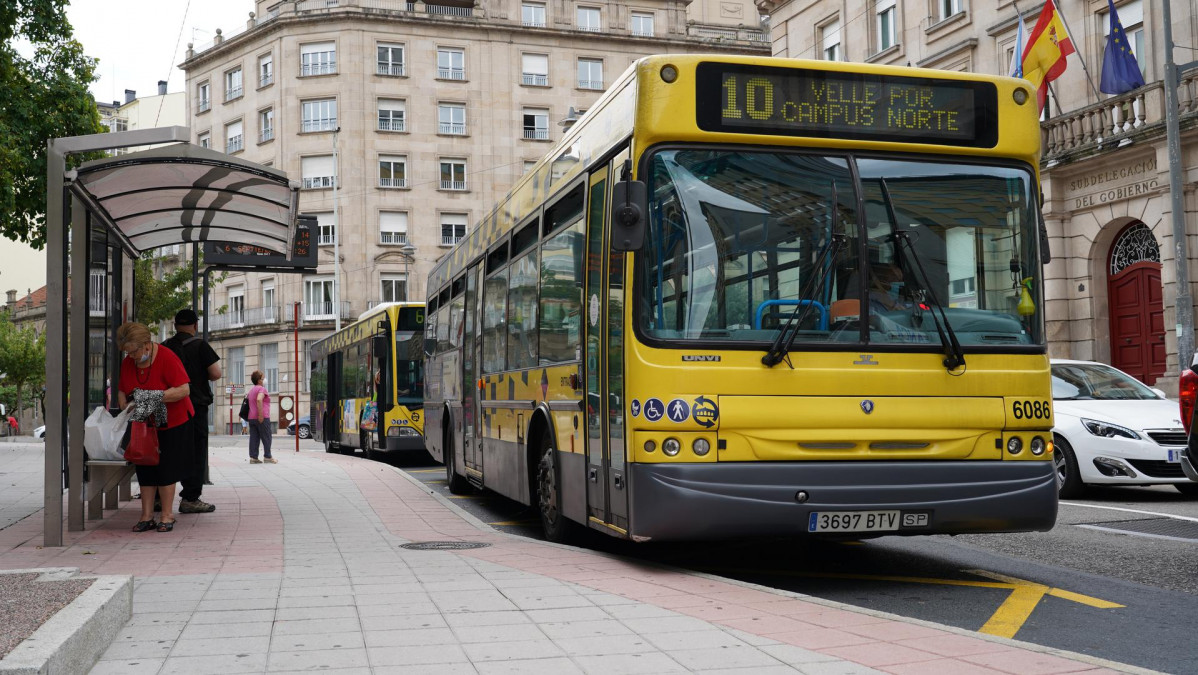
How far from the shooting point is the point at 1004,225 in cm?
759

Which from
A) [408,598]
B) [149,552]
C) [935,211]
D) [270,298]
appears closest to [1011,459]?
[935,211]

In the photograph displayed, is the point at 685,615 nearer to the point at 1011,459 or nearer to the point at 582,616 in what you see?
the point at 582,616

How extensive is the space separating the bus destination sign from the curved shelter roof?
12.2 ft

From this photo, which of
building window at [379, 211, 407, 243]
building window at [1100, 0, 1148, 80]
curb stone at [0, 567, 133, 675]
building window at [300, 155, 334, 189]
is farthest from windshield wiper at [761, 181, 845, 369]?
building window at [300, 155, 334, 189]

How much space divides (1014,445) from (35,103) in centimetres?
1569

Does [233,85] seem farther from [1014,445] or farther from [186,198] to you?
[1014,445]

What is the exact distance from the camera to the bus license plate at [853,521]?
7.17 metres

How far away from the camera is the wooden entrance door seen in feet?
81.5

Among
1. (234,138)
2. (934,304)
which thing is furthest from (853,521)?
(234,138)

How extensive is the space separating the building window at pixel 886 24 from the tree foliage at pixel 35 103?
843 inches

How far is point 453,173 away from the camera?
6103 centimetres

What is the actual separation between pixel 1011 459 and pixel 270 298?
57738 mm

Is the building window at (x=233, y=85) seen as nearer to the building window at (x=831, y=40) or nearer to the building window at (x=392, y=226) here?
the building window at (x=392, y=226)

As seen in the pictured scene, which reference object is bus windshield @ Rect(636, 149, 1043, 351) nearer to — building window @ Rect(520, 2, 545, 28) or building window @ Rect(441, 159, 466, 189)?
building window @ Rect(441, 159, 466, 189)
